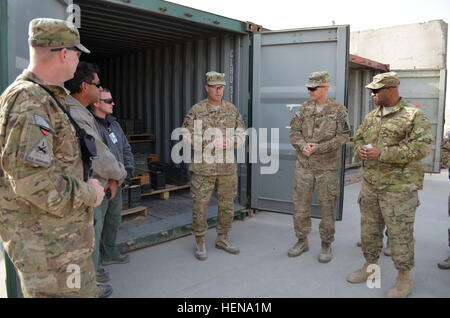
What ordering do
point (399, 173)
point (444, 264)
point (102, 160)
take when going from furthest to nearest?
point (444, 264) < point (399, 173) < point (102, 160)

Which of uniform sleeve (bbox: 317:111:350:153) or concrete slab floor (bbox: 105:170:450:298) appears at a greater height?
uniform sleeve (bbox: 317:111:350:153)

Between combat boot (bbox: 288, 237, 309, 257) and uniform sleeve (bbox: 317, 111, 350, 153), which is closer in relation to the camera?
uniform sleeve (bbox: 317, 111, 350, 153)

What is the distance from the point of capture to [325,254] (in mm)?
3756

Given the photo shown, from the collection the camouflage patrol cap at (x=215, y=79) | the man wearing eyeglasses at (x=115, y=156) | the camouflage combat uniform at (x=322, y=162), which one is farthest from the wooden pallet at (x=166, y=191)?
the camouflage combat uniform at (x=322, y=162)

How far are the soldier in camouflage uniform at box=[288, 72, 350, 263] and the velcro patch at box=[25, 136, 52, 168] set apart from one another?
2623 mm

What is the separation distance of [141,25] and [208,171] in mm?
2381

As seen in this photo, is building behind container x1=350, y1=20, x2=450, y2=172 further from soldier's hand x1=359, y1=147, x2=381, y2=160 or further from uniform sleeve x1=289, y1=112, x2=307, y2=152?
soldier's hand x1=359, y1=147, x2=381, y2=160

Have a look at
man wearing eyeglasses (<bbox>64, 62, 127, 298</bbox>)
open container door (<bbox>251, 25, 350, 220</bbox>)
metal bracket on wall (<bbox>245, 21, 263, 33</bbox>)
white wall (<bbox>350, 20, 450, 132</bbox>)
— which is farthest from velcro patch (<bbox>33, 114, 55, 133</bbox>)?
white wall (<bbox>350, 20, 450, 132</bbox>)

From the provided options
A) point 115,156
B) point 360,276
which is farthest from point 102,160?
point 360,276

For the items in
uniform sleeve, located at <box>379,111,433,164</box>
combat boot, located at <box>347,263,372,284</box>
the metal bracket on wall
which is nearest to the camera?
uniform sleeve, located at <box>379,111,433,164</box>

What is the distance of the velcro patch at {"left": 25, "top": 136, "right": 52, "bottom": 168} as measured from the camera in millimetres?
1504

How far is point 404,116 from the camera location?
2.95 meters

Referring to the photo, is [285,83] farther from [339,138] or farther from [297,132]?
[339,138]
